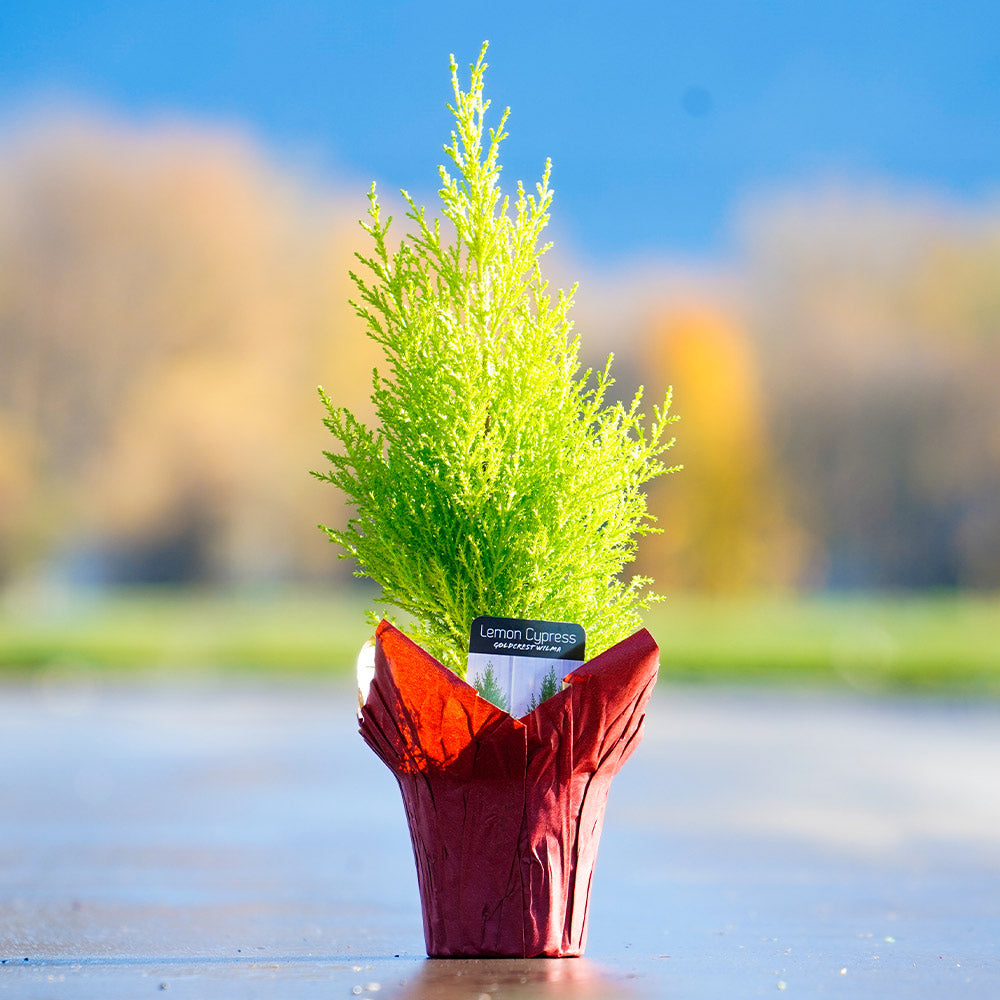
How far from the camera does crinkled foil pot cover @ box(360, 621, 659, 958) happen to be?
2875 millimetres

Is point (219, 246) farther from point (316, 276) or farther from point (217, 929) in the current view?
point (217, 929)

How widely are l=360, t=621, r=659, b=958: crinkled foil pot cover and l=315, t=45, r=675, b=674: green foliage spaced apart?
10.7 inches

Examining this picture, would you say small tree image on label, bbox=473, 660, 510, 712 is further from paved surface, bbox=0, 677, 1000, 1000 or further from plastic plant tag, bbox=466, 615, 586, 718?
paved surface, bbox=0, 677, 1000, 1000

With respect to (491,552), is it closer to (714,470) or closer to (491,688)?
(491,688)

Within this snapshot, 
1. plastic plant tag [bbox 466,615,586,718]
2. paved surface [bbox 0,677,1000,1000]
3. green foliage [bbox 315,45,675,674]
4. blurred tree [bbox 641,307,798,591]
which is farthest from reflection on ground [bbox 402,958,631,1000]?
blurred tree [bbox 641,307,798,591]

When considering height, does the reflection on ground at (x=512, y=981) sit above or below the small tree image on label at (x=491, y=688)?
below

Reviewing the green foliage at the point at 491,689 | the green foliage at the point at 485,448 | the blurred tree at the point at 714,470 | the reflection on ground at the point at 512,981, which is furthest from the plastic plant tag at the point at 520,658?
the blurred tree at the point at 714,470

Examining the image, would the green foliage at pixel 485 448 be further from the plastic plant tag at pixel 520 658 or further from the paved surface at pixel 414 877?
the paved surface at pixel 414 877

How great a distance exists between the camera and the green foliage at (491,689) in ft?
9.65

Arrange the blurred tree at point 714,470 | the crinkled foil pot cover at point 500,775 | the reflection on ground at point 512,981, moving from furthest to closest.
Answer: the blurred tree at point 714,470 < the crinkled foil pot cover at point 500,775 < the reflection on ground at point 512,981

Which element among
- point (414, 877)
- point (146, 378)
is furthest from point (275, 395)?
point (414, 877)

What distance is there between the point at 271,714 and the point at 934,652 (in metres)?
9.27

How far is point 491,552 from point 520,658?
28 cm

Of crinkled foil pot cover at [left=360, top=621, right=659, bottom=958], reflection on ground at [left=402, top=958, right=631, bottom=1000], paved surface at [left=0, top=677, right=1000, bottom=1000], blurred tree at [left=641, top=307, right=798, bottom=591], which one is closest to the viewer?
reflection on ground at [left=402, top=958, right=631, bottom=1000]
